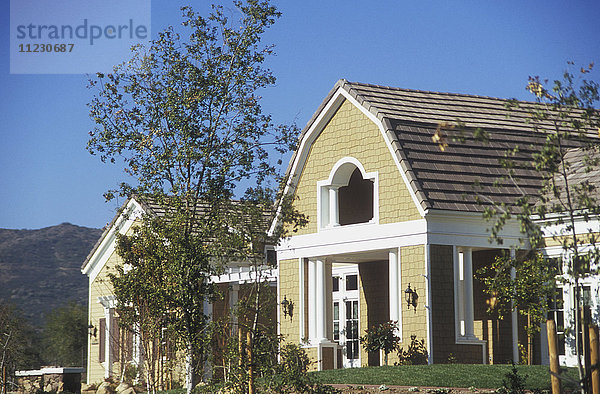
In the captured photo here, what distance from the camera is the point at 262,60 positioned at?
18.0 meters

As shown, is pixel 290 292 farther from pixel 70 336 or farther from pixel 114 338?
pixel 70 336

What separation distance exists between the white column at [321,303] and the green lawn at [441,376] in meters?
4.22

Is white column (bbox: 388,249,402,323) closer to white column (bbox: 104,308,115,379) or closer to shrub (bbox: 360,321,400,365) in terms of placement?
shrub (bbox: 360,321,400,365)

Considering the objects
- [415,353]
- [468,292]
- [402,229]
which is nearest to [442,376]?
[415,353]

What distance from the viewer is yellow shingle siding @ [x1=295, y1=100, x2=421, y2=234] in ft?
72.2

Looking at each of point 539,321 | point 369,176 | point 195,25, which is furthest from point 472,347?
point 195,25

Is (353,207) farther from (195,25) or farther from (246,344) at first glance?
(246,344)

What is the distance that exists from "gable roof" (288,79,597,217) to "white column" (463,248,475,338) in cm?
129

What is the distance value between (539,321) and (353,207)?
21.5 feet

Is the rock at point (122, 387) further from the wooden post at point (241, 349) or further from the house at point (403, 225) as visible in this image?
the wooden post at point (241, 349)

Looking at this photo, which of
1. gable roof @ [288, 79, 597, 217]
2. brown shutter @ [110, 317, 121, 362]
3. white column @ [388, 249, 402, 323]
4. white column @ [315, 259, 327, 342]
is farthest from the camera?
brown shutter @ [110, 317, 121, 362]

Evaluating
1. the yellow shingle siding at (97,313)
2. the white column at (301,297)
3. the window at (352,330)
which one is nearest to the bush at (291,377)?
the white column at (301,297)

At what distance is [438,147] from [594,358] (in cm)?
1201

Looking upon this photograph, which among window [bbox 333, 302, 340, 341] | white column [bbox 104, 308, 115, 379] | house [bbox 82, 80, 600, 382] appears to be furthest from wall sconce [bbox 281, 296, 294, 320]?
white column [bbox 104, 308, 115, 379]
